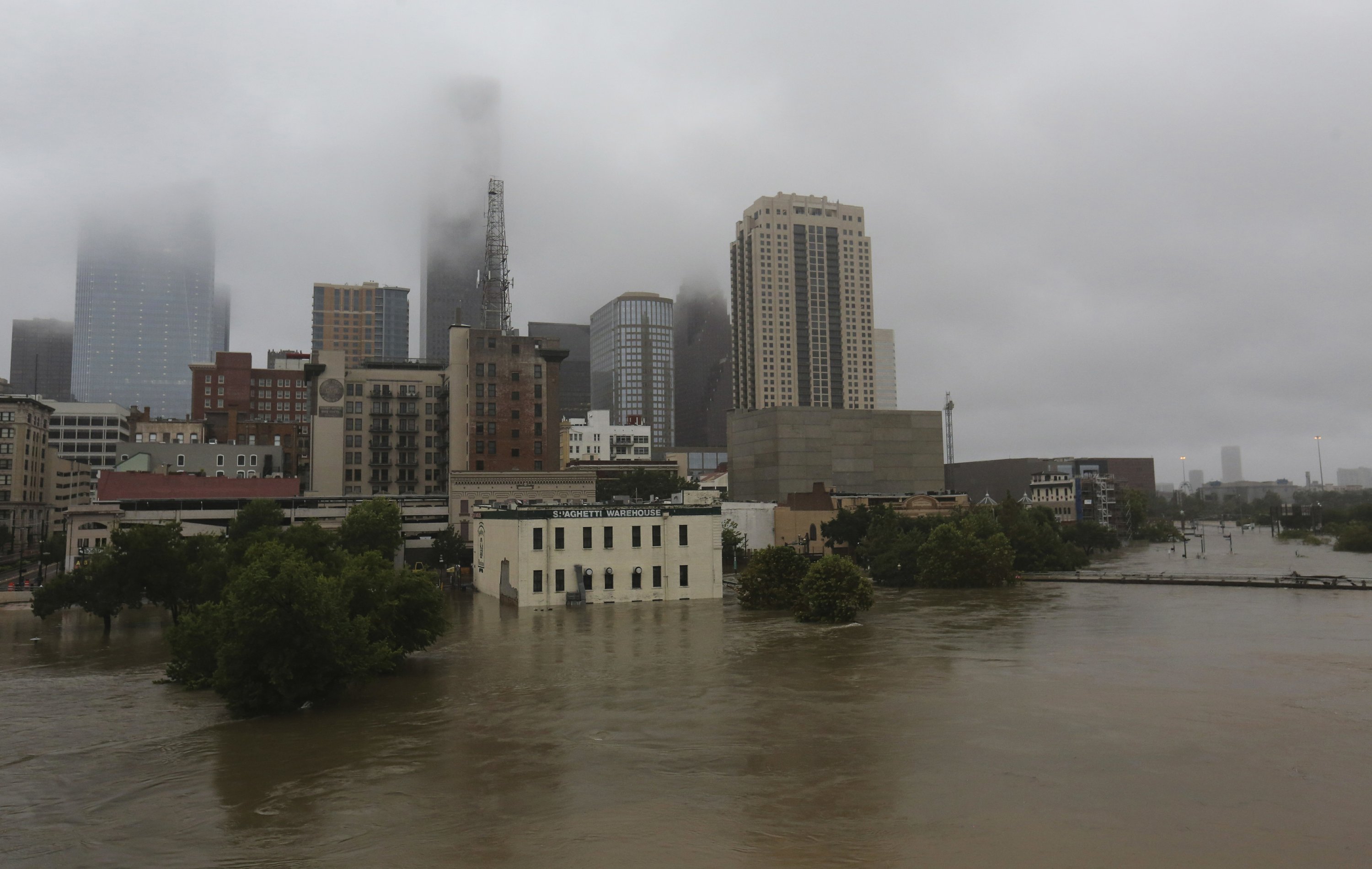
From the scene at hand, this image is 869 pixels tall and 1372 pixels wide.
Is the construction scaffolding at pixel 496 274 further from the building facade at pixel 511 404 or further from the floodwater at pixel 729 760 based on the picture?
the floodwater at pixel 729 760

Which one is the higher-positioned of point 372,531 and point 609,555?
point 372,531

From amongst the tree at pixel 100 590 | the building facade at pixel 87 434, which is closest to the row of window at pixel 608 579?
the tree at pixel 100 590

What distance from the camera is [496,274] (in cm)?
13762

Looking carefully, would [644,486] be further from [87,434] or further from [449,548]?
[87,434]

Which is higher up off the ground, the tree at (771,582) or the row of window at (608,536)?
the row of window at (608,536)

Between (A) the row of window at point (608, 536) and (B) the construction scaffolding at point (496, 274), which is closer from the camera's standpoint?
(A) the row of window at point (608, 536)

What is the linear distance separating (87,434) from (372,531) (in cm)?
13562

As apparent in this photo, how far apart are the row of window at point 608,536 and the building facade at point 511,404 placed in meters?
50.8

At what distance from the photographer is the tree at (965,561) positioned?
86375 mm

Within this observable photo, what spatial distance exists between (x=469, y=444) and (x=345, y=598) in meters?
83.4

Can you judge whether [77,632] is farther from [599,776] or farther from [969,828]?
[969,828]

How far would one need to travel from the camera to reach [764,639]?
5197 centimetres

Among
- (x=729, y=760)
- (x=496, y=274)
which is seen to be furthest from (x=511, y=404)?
(x=729, y=760)

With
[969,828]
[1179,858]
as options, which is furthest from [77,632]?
[1179,858]
